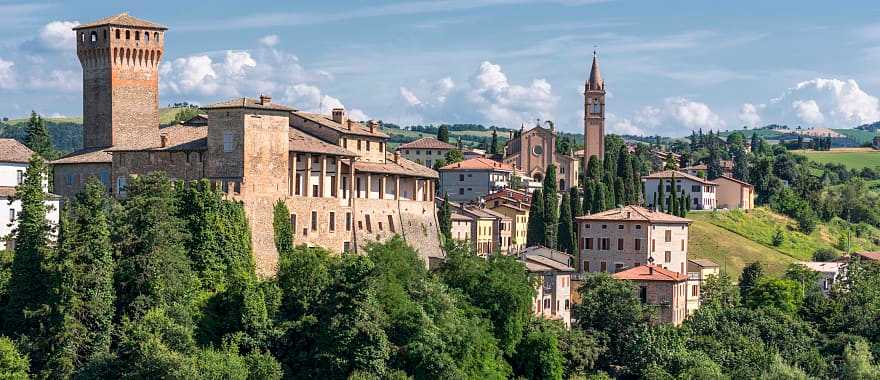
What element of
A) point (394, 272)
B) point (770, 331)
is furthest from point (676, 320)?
point (394, 272)

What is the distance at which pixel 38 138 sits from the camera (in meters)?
96.4

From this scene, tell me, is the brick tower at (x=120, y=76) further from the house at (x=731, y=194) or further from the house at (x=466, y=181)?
the house at (x=731, y=194)

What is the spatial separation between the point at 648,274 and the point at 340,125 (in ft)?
79.1

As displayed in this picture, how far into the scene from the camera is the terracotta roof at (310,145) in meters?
68.1

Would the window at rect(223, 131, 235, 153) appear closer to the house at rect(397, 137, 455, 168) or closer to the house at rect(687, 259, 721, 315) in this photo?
the house at rect(687, 259, 721, 315)

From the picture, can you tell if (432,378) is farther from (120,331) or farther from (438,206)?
(438,206)

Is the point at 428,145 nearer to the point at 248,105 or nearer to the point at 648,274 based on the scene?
the point at 648,274

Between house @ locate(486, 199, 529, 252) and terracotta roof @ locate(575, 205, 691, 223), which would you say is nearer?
A: terracotta roof @ locate(575, 205, 691, 223)

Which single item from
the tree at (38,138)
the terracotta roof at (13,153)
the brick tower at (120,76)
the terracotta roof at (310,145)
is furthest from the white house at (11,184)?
the tree at (38,138)

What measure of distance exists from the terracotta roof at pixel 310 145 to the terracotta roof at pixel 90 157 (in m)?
9.36

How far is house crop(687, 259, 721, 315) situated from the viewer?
3738 inches

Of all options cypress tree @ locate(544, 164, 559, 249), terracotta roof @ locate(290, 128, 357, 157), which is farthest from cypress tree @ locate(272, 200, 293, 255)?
cypress tree @ locate(544, 164, 559, 249)

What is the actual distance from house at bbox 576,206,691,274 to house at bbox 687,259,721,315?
1643mm

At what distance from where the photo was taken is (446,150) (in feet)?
503
